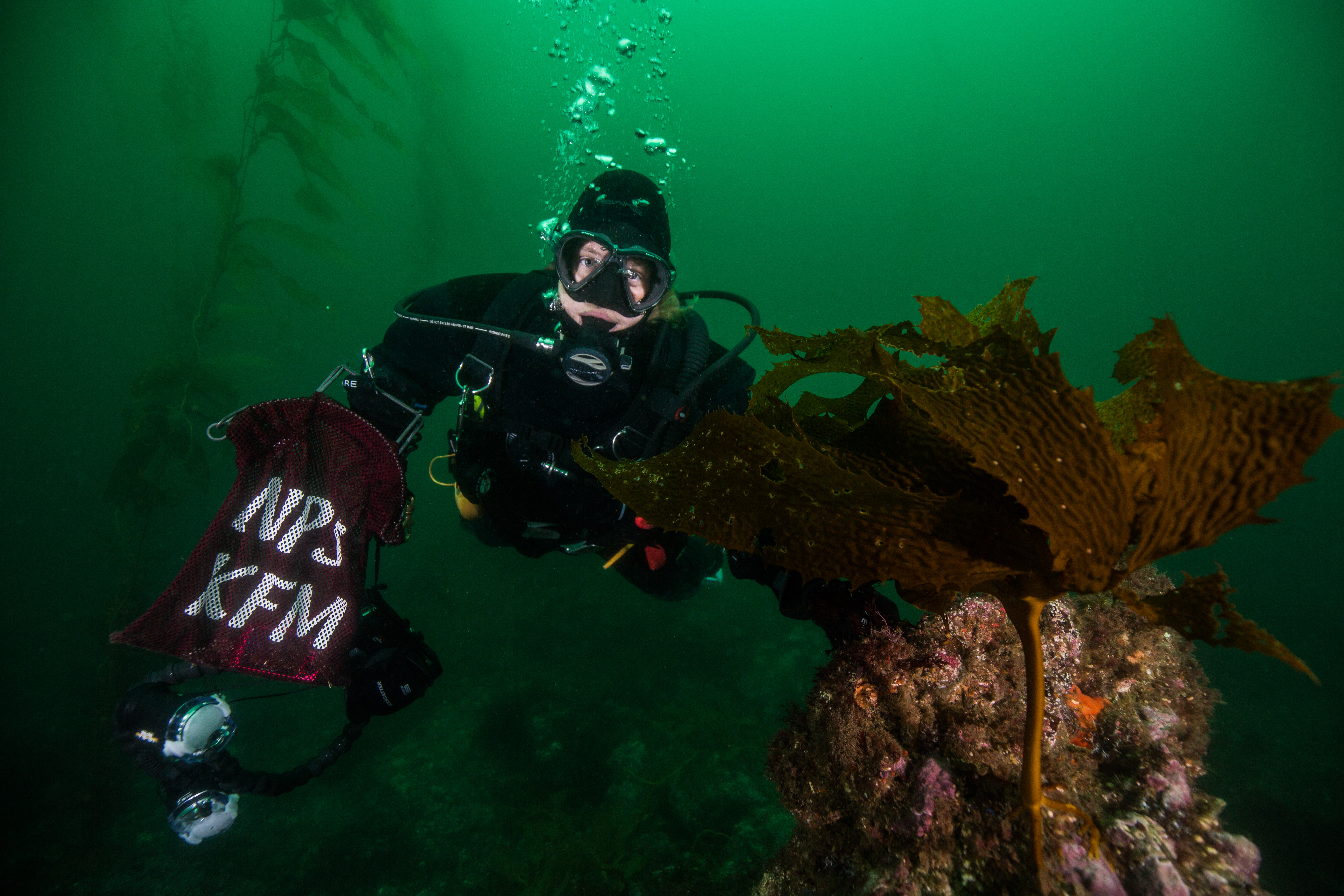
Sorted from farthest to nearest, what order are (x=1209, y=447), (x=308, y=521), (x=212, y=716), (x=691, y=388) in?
(x=691, y=388)
(x=212, y=716)
(x=308, y=521)
(x=1209, y=447)

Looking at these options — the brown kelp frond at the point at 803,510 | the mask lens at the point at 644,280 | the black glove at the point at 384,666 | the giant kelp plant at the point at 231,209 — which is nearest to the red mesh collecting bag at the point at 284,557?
the black glove at the point at 384,666

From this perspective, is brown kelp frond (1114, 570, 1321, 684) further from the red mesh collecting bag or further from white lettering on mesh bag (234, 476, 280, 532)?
white lettering on mesh bag (234, 476, 280, 532)

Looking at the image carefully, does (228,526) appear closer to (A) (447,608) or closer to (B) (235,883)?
(B) (235,883)

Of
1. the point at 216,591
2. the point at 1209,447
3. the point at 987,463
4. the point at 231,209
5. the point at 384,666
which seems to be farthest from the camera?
the point at 231,209

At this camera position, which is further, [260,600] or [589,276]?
[589,276]

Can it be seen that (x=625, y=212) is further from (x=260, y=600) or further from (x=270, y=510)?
(x=260, y=600)

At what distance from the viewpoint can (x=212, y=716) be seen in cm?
249

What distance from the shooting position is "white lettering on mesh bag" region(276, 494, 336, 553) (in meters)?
2.29

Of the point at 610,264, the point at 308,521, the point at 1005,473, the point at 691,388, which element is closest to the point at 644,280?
the point at 610,264

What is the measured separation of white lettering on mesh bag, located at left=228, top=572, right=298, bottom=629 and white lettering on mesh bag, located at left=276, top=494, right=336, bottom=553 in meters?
0.13

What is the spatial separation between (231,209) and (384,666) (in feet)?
24.3

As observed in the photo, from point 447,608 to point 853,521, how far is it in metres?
11.8

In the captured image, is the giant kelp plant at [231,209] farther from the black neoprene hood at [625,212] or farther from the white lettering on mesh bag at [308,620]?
the white lettering on mesh bag at [308,620]

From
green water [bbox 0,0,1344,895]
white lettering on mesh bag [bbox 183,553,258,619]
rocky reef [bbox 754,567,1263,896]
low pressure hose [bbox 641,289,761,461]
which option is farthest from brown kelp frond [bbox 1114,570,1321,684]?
green water [bbox 0,0,1344,895]
